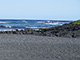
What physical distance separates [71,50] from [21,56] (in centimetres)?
178

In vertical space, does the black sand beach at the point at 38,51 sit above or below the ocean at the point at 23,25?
above

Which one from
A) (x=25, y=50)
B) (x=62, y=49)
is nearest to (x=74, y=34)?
(x=62, y=49)

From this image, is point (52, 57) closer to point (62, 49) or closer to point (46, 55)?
point (46, 55)

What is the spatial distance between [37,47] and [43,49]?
36cm

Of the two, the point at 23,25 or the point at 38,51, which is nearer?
the point at 38,51

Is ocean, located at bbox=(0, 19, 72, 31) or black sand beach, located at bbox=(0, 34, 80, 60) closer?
black sand beach, located at bbox=(0, 34, 80, 60)

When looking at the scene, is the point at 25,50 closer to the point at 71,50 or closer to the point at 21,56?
the point at 21,56

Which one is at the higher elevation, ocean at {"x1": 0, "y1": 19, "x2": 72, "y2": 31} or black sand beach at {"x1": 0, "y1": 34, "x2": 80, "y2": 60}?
black sand beach at {"x1": 0, "y1": 34, "x2": 80, "y2": 60}

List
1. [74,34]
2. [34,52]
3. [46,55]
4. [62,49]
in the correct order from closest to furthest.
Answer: [46,55], [34,52], [62,49], [74,34]

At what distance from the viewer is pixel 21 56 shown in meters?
6.18

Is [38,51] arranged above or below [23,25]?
above

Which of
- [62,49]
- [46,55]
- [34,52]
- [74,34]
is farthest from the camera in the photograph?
[74,34]

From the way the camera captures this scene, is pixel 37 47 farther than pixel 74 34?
No

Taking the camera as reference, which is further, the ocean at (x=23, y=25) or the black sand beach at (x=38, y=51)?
the ocean at (x=23, y=25)
